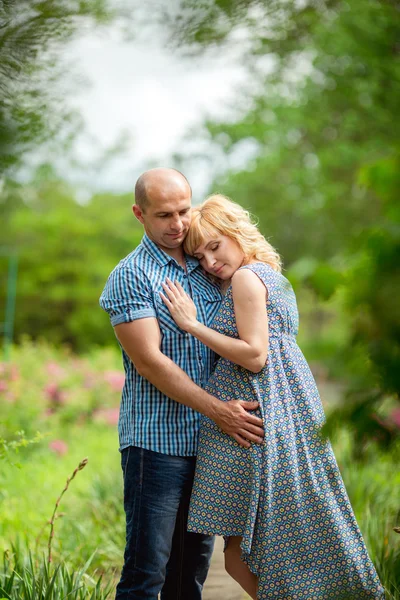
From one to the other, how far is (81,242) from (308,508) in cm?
1125

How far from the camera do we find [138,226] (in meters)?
15.3

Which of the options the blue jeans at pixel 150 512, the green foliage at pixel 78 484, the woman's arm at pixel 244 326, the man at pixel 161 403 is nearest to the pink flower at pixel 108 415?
the green foliage at pixel 78 484

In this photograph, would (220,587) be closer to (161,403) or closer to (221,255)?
(161,403)

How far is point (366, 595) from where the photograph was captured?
8.14ft

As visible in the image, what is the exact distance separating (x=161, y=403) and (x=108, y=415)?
6.16 m

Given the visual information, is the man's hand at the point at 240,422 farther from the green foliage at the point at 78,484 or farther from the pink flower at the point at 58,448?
the pink flower at the point at 58,448

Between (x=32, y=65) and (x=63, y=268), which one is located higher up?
(x=32, y=65)

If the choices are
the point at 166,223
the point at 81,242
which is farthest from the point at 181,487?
the point at 81,242

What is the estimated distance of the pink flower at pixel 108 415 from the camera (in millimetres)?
8492

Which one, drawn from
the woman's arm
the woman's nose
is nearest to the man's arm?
the woman's arm

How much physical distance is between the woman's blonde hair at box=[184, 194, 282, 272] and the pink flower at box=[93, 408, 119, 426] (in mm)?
5963

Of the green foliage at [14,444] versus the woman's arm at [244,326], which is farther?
the green foliage at [14,444]

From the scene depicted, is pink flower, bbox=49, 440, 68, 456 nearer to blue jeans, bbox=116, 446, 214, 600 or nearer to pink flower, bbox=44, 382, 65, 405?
pink flower, bbox=44, 382, 65, 405

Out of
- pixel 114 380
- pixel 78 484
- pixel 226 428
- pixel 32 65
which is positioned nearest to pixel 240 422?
pixel 226 428
